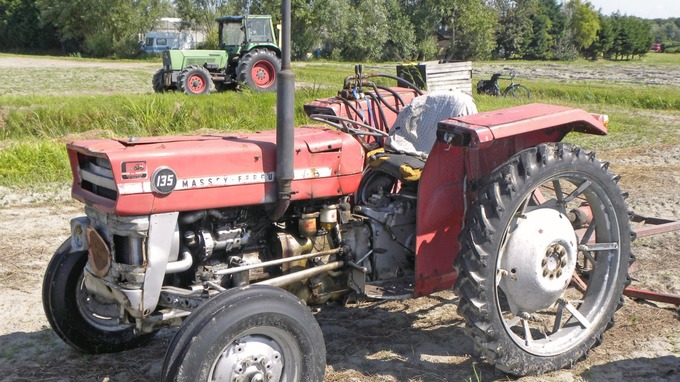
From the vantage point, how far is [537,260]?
3.60m

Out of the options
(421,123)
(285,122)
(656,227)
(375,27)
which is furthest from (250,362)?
(375,27)

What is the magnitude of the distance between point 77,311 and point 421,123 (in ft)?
7.40

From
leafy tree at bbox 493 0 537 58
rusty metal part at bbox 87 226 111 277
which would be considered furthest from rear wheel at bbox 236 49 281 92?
leafy tree at bbox 493 0 537 58

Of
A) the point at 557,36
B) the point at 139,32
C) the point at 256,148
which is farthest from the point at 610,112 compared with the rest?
the point at 557,36

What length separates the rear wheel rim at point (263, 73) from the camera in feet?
65.9

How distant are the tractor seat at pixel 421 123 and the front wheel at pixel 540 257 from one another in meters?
0.67

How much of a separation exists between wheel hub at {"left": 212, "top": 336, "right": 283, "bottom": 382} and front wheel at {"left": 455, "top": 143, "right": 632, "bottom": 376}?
37.4 inches

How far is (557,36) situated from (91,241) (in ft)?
209

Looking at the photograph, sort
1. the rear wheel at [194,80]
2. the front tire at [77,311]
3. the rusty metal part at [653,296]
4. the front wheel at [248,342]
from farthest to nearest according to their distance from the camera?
1. the rear wheel at [194,80]
2. the rusty metal part at [653,296]
3. the front tire at [77,311]
4. the front wheel at [248,342]

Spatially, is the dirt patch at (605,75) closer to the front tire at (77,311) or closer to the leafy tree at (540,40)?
the leafy tree at (540,40)

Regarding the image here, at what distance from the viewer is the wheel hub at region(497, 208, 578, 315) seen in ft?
11.8

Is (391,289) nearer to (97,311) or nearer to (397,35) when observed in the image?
(97,311)

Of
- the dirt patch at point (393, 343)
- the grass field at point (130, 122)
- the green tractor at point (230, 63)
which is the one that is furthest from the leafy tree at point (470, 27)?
the dirt patch at point (393, 343)

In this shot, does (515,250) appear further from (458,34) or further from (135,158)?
(458,34)
